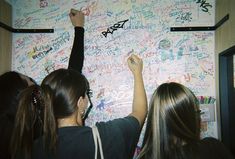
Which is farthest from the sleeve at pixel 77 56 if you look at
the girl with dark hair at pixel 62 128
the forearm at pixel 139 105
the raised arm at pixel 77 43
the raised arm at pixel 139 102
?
the girl with dark hair at pixel 62 128

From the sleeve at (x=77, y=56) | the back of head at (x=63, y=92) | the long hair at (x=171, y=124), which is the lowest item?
the long hair at (x=171, y=124)

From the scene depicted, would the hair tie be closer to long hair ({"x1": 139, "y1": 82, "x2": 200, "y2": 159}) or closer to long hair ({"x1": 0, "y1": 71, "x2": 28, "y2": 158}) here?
long hair ({"x1": 0, "y1": 71, "x2": 28, "y2": 158})

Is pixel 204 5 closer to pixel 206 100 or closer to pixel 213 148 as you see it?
pixel 206 100

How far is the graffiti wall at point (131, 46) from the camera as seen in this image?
1.77 metres

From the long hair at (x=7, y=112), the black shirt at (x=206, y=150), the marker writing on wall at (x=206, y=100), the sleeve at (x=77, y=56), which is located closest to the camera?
the black shirt at (x=206, y=150)

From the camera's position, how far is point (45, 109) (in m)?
0.82

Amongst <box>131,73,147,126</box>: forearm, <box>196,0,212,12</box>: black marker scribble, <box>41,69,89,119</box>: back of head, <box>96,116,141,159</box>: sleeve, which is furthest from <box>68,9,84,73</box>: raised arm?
<box>196,0,212,12</box>: black marker scribble

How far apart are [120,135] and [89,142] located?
108 mm

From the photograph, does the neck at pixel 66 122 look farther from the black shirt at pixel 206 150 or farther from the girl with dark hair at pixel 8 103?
the black shirt at pixel 206 150

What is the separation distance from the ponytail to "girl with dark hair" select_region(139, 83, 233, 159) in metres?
0.34

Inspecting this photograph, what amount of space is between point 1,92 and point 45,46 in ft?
3.13

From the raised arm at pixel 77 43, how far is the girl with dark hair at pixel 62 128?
68cm

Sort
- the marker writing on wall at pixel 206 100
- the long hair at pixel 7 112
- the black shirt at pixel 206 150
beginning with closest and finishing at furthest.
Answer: the black shirt at pixel 206 150, the long hair at pixel 7 112, the marker writing on wall at pixel 206 100

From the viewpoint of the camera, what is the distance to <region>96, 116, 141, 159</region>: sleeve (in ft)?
2.64
